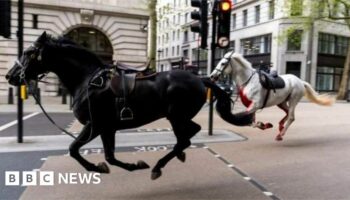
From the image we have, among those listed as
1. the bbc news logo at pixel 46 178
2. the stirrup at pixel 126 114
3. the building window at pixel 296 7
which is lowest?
the bbc news logo at pixel 46 178

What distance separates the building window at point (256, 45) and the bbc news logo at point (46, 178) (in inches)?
1595

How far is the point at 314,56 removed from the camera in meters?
42.6

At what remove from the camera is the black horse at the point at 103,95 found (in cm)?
500

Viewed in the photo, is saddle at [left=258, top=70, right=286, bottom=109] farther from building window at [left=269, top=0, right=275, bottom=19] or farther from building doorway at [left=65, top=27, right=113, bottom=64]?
building window at [left=269, top=0, right=275, bottom=19]

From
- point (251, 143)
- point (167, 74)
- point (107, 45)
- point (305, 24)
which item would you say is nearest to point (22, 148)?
point (167, 74)

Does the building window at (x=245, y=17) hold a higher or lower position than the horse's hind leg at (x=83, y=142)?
higher

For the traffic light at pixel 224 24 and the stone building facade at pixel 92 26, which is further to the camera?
the stone building facade at pixel 92 26

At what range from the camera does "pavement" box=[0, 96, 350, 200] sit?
5.18 m

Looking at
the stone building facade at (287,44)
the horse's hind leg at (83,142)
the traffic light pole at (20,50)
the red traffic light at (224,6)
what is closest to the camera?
the horse's hind leg at (83,142)

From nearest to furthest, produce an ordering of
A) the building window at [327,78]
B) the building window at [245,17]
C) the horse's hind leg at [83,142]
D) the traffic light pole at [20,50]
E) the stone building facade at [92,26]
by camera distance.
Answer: the horse's hind leg at [83,142] < the traffic light pole at [20,50] < the stone building facade at [92,26] < the building window at [327,78] < the building window at [245,17]

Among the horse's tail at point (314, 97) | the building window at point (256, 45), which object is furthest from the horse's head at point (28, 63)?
the building window at point (256, 45)

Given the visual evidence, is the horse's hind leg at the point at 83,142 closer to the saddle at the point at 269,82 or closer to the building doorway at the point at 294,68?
the saddle at the point at 269,82

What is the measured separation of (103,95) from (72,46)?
33.4 inches

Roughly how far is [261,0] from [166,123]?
1416 inches
